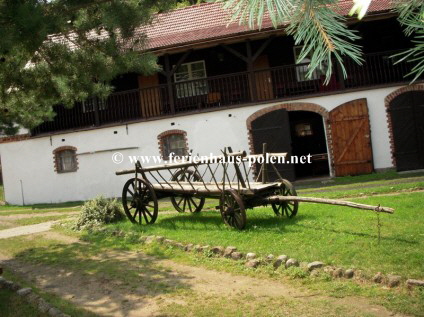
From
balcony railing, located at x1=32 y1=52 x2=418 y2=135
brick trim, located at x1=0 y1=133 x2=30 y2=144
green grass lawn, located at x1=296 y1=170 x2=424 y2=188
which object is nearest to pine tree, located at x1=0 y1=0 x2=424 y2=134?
green grass lawn, located at x1=296 y1=170 x2=424 y2=188

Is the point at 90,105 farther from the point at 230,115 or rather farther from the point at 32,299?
the point at 32,299

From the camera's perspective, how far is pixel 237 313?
532 cm

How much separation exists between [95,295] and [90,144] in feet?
41.0

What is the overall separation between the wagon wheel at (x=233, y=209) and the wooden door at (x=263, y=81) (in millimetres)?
8979

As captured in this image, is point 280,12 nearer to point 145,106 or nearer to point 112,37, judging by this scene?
point 112,37

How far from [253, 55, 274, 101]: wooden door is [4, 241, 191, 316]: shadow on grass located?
9589mm

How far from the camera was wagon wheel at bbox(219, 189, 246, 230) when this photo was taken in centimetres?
854

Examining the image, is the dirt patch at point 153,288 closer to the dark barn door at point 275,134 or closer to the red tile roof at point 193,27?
the dark barn door at point 275,134

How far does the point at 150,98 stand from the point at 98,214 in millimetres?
7728

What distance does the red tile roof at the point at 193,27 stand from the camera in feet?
54.1

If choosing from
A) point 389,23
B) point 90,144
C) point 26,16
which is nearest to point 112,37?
point 26,16

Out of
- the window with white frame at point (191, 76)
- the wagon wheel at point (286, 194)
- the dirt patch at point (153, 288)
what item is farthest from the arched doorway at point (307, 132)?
the dirt patch at point (153, 288)

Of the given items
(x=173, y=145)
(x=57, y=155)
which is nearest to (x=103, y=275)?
(x=173, y=145)

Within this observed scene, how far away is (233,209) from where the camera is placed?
348 inches
